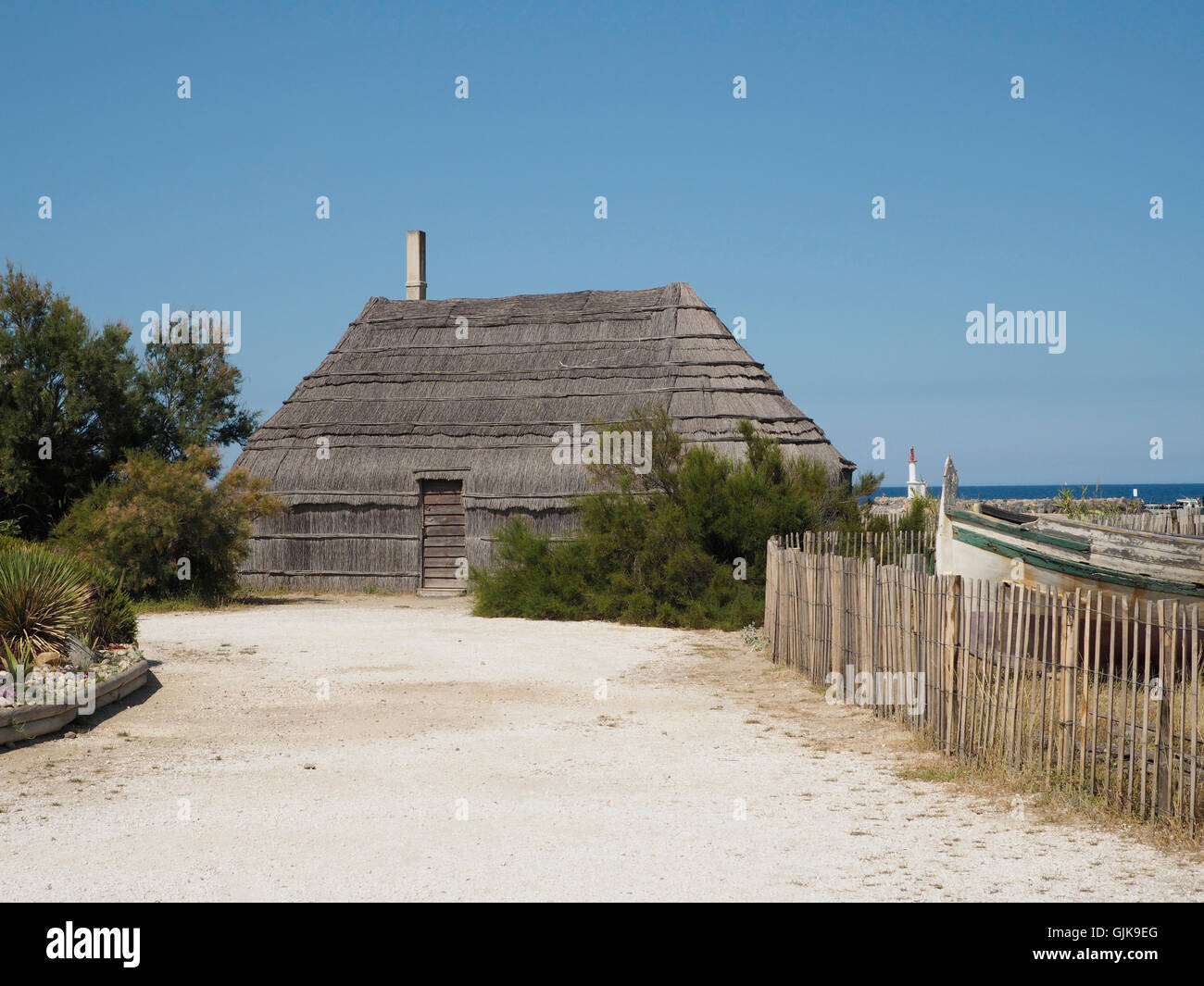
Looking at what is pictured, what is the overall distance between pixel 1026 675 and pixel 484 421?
59.8 feet

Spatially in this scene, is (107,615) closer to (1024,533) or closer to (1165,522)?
(1024,533)

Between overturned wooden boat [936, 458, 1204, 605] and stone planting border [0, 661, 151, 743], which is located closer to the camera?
stone planting border [0, 661, 151, 743]

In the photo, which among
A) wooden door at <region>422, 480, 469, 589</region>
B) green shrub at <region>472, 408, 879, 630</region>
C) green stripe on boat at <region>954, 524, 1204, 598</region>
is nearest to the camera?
green stripe on boat at <region>954, 524, 1204, 598</region>

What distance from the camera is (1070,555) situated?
38.0 ft

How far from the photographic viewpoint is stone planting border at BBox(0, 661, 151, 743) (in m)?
9.40

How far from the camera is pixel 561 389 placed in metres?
25.7

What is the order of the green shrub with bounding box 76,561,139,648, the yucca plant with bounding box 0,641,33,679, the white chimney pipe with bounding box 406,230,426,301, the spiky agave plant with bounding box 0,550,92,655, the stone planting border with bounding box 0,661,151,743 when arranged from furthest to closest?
the white chimney pipe with bounding box 406,230,426,301 → the green shrub with bounding box 76,561,139,648 → the spiky agave plant with bounding box 0,550,92,655 → the yucca plant with bounding box 0,641,33,679 → the stone planting border with bounding box 0,661,151,743

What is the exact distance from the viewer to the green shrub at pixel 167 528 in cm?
1984

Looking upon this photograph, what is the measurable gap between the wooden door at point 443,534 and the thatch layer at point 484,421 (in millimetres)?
269

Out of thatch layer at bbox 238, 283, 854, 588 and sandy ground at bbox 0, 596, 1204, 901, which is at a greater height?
thatch layer at bbox 238, 283, 854, 588

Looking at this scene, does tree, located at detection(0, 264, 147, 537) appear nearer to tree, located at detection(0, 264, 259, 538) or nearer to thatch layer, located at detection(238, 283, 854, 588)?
tree, located at detection(0, 264, 259, 538)

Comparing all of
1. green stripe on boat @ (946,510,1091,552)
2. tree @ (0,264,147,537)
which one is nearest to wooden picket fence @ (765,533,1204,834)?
green stripe on boat @ (946,510,1091,552)

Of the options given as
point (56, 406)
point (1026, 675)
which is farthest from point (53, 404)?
point (1026, 675)

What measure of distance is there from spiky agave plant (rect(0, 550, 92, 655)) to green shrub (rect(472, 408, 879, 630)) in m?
8.50
